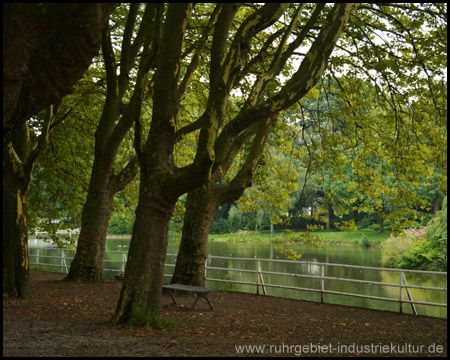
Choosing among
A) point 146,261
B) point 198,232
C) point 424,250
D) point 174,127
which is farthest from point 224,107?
point 424,250

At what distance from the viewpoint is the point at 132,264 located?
7.22m

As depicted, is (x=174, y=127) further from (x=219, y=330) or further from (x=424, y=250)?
(x=424, y=250)

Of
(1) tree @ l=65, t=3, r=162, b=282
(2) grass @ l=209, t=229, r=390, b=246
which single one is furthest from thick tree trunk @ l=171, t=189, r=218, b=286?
(2) grass @ l=209, t=229, r=390, b=246

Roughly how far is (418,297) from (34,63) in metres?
15.5

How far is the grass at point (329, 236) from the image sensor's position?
143 ft

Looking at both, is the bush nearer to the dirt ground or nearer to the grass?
the grass

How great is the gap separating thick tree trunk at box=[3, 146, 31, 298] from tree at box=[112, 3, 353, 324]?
362cm

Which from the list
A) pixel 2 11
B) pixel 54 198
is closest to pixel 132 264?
pixel 2 11

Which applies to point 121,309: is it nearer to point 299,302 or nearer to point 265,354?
point 265,354

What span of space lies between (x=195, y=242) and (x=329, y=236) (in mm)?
36183

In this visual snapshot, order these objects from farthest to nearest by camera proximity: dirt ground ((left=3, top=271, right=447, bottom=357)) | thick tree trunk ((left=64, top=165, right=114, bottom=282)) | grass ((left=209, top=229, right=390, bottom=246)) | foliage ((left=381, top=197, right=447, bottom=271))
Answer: grass ((left=209, top=229, right=390, bottom=246)) < foliage ((left=381, top=197, right=447, bottom=271)) < thick tree trunk ((left=64, top=165, right=114, bottom=282)) < dirt ground ((left=3, top=271, right=447, bottom=357))

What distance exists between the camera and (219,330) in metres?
7.48

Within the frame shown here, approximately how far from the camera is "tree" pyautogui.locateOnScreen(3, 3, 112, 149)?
363 cm

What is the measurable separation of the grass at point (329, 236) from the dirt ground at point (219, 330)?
3131 cm
